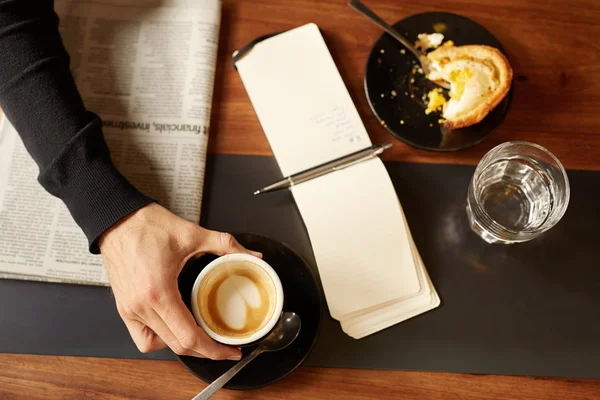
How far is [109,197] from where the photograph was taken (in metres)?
0.68

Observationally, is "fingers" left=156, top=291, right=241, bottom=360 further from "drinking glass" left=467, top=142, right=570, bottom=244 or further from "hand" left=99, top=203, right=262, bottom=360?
"drinking glass" left=467, top=142, right=570, bottom=244

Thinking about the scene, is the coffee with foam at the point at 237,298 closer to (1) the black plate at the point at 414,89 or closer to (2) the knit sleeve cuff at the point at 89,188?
(2) the knit sleeve cuff at the point at 89,188

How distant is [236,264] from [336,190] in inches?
8.4

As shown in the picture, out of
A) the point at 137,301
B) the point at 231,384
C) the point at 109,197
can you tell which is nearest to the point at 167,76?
the point at 109,197

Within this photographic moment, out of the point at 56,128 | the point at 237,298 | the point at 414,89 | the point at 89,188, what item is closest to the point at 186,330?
the point at 237,298

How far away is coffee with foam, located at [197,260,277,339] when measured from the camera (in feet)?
2.10

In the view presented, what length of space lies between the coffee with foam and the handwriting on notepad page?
273 mm

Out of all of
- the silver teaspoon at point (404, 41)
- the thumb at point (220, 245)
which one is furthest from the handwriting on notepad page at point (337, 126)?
the thumb at point (220, 245)

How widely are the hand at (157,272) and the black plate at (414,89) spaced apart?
1.05 ft

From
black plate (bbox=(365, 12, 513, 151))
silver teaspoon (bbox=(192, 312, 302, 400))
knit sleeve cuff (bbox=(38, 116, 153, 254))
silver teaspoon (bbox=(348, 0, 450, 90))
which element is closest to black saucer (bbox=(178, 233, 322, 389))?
silver teaspoon (bbox=(192, 312, 302, 400))

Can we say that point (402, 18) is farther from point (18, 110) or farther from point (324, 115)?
point (18, 110)

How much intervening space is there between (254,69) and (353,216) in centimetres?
30

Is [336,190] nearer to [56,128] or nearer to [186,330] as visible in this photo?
[186,330]

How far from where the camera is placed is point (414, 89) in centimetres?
80
